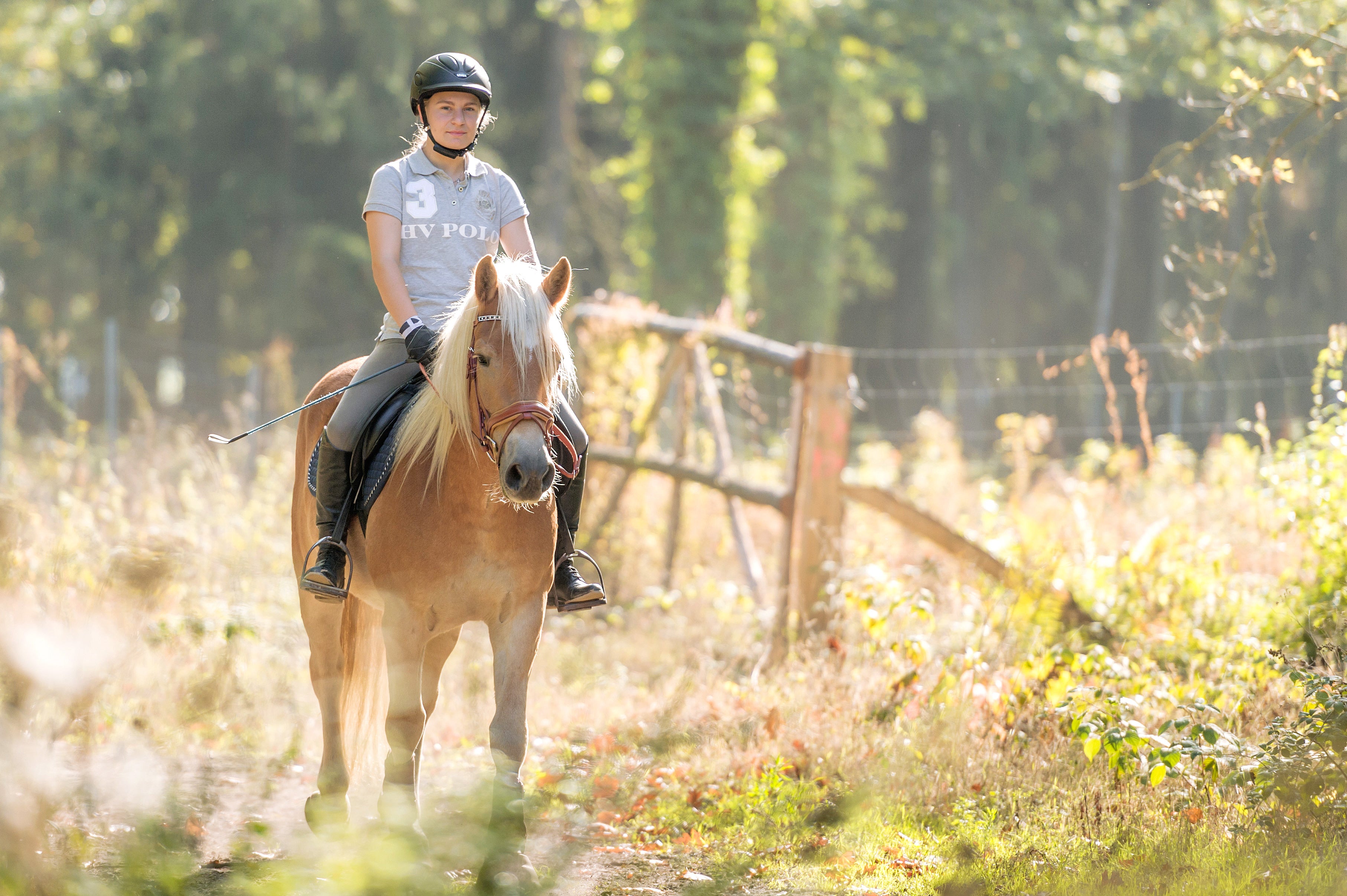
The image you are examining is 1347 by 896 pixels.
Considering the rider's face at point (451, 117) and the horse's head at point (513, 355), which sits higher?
the rider's face at point (451, 117)

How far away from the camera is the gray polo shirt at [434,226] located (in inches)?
197

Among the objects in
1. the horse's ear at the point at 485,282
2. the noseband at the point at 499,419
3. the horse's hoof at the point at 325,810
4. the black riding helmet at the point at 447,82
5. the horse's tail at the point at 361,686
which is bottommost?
the horse's hoof at the point at 325,810

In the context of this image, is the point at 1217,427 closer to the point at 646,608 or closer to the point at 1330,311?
the point at 646,608

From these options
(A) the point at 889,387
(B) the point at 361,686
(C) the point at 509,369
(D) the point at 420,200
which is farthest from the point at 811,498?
(A) the point at 889,387

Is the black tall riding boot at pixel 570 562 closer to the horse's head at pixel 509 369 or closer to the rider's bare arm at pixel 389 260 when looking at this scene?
the horse's head at pixel 509 369

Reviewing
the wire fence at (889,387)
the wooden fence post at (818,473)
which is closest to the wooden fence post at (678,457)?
the wire fence at (889,387)

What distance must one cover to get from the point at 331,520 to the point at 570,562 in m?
0.95

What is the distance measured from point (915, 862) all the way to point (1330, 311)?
33349 mm

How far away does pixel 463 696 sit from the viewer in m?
7.77

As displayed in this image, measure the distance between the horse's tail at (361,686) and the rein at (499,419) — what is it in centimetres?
141

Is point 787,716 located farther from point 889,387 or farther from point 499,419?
point 889,387

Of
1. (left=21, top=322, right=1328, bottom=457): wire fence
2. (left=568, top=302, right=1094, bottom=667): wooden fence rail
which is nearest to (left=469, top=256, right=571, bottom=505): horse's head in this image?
(left=568, top=302, right=1094, bottom=667): wooden fence rail

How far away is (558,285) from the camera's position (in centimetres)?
443

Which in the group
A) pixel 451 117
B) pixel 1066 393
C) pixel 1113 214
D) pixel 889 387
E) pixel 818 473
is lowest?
pixel 818 473
